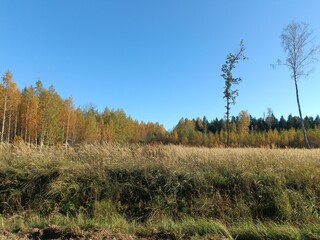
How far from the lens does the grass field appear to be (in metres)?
5.24

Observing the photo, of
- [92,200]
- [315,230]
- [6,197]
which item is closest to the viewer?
[315,230]

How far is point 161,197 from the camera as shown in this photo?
6.77 m

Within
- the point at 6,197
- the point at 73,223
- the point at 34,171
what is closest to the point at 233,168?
the point at 73,223

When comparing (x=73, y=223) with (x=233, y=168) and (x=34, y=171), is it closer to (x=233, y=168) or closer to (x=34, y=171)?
(x=34, y=171)

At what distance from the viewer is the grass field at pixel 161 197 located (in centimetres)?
524

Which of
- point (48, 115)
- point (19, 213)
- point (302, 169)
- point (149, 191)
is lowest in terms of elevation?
point (19, 213)

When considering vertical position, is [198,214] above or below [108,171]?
below

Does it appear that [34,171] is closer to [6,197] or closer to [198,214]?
[6,197]

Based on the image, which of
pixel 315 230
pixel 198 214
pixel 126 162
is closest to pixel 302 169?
pixel 315 230

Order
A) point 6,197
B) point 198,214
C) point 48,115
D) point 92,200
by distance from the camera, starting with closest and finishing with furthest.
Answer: point 198,214 → point 92,200 → point 6,197 → point 48,115

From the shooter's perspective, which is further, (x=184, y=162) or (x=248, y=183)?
(x=184, y=162)

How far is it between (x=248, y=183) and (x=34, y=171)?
18.8 ft

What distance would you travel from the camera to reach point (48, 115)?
50.0 m

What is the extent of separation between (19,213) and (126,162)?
2945 millimetres
